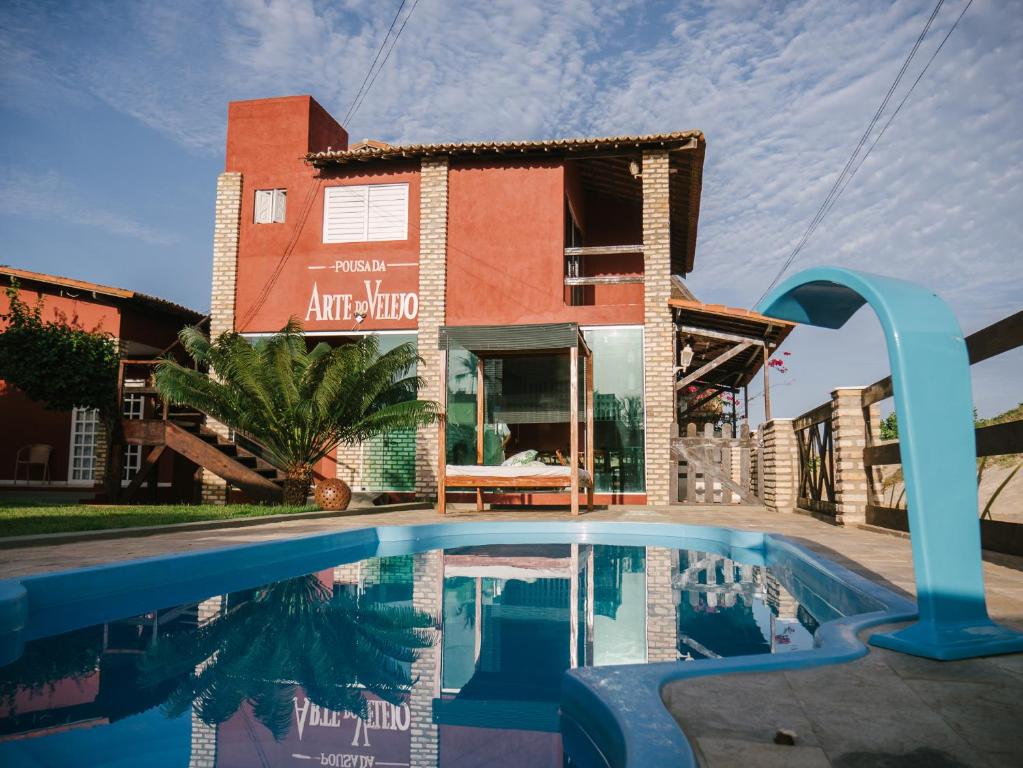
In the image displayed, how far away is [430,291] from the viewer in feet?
44.2

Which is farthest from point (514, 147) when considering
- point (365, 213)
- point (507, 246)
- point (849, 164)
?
point (849, 164)

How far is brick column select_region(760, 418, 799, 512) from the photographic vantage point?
1150 cm

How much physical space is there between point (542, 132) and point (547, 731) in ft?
42.5

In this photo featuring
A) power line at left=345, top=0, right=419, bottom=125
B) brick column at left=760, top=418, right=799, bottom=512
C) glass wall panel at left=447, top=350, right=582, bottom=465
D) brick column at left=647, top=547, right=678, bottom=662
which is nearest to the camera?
brick column at left=647, top=547, right=678, bottom=662

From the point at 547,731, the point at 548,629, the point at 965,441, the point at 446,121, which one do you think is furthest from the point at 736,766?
the point at 446,121

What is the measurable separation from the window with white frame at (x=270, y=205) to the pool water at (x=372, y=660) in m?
9.88

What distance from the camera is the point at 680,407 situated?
57.3 feet

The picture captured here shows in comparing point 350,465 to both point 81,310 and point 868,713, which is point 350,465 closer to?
point 81,310

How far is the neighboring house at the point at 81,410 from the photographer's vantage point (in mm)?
14383

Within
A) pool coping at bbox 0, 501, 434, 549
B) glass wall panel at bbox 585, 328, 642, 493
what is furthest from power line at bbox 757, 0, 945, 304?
pool coping at bbox 0, 501, 434, 549

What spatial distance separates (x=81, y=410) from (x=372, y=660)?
15.1m

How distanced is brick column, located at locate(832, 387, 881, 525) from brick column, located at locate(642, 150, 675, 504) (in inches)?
146

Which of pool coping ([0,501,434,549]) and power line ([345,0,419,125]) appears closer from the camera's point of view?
pool coping ([0,501,434,549])

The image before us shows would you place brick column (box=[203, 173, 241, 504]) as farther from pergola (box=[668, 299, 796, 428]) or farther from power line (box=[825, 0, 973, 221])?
power line (box=[825, 0, 973, 221])
